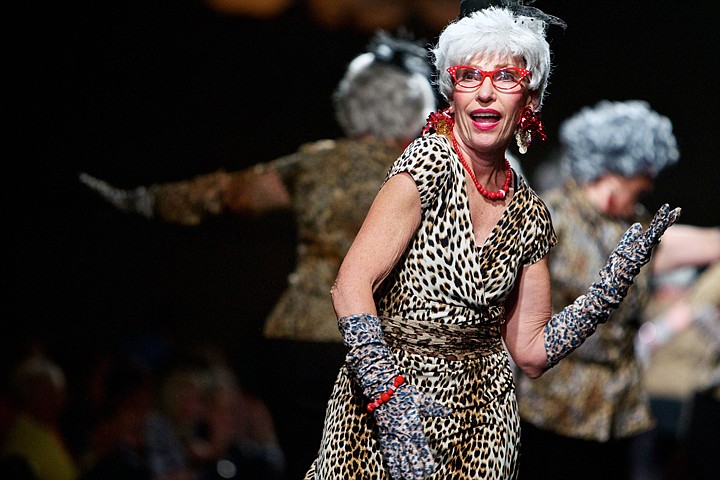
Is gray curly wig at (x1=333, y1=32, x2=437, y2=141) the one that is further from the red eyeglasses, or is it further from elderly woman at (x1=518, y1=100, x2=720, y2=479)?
the red eyeglasses

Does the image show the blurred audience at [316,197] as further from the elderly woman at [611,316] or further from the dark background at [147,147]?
the elderly woman at [611,316]

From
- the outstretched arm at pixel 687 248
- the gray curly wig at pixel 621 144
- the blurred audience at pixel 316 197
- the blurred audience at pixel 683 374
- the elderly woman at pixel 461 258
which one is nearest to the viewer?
the elderly woman at pixel 461 258

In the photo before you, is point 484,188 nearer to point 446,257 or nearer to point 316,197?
point 446,257

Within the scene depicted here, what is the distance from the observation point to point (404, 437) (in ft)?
6.48

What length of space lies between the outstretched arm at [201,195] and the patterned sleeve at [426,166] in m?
1.76

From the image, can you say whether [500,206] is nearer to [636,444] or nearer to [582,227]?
[582,227]

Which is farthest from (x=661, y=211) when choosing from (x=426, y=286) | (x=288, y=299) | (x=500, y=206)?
(x=288, y=299)

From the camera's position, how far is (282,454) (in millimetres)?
3979

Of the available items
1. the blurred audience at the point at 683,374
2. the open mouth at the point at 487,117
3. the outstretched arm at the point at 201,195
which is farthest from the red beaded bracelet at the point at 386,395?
the blurred audience at the point at 683,374

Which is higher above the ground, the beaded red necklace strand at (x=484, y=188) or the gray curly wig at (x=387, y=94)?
the gray curly wig at (x=387, y=94)

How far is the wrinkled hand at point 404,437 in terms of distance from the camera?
6.47ft

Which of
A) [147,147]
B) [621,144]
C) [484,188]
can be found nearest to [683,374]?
[621,144]

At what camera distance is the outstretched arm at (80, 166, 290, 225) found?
3.79 m

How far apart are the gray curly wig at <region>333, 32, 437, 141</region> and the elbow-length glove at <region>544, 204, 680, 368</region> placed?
1703 mm
